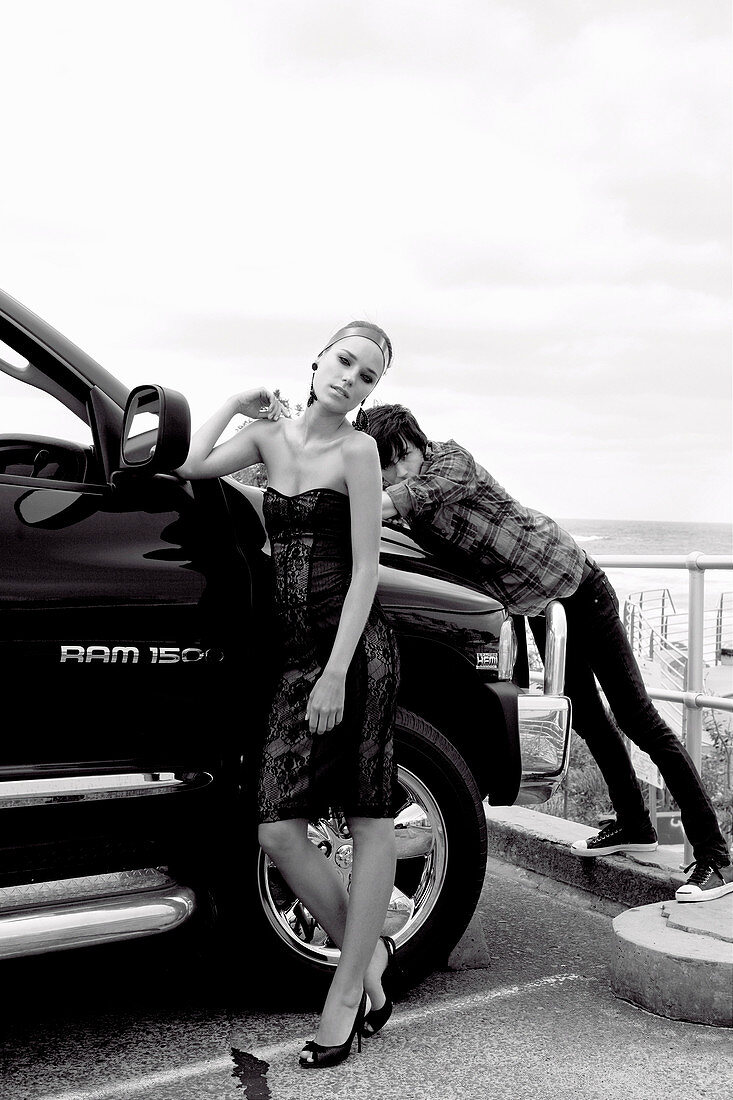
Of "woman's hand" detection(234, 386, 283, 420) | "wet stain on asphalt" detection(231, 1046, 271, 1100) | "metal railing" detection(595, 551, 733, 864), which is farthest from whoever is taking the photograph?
"metal railing" detection(595, 551, 733, 864)

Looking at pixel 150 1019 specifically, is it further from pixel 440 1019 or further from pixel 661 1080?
pixel 661 1080

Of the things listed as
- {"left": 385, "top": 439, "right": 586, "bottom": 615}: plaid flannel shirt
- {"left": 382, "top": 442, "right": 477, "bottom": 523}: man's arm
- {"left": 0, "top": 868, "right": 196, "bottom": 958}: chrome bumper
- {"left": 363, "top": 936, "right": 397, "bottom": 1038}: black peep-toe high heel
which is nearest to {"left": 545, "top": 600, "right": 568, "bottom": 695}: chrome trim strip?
{"left": 385, "top": 439, "right": 586, "bottom": 615}: plaid flannel shirt

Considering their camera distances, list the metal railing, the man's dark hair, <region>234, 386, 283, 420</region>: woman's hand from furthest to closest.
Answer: the metal railing, the man's dark hair, <region>234, 386, 283, 420</region>: woman's hand

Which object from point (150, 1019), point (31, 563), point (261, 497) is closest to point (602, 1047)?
point (150, 1019)

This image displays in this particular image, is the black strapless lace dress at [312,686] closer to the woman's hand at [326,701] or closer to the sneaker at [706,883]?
the woman's hand at [326,701]

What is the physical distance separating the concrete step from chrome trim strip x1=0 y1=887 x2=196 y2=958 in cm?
136

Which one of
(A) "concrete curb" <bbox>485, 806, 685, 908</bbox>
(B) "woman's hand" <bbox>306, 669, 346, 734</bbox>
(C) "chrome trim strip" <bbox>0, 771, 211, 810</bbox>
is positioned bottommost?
(A) "concrete curb" <bbox>485, 806, 685, 908</bbox>

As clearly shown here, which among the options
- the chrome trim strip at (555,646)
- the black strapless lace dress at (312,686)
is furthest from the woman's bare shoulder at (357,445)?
the chrome trim strip at (555,646)

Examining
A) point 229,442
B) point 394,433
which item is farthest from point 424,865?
point 394,433

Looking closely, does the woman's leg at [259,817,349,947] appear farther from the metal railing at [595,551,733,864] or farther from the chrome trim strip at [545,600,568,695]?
the metal railing at [595,551,733,864]

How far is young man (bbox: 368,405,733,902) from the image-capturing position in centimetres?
394

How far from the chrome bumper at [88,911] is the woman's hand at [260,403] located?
1.22 meters

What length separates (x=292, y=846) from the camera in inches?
113

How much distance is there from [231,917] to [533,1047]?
866 mm
